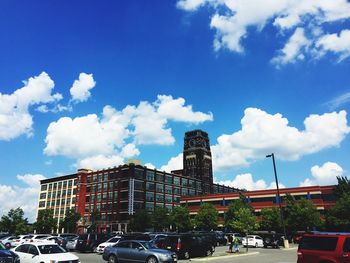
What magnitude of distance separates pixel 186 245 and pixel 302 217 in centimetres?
4121

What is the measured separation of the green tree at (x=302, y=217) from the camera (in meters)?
60.5

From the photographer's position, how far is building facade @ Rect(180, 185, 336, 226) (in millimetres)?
74312

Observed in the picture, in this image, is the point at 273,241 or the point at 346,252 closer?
the point at 346,252

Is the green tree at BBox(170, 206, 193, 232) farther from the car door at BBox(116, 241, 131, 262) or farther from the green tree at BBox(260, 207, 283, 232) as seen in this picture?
the car door at BBox(116, 241, 131, 262)

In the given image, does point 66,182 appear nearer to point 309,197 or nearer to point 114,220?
point 114,220

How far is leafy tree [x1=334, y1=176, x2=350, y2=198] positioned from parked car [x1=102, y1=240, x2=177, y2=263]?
196 ft

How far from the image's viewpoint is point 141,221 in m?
88.3

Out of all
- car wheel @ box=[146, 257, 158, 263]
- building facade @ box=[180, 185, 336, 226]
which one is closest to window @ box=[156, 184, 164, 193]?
building facade @ box=[180, 185, 336, 226]

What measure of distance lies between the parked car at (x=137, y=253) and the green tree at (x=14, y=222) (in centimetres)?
8437

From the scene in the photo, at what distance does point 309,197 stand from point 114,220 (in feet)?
179

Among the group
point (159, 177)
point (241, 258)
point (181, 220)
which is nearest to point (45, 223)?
point (159, 177)

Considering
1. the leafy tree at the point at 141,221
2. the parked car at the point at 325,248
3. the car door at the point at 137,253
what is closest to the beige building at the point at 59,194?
the leafy tree at the point at 141,221

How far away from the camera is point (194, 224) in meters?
80.8

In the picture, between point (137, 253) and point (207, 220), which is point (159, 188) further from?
point (137, 253)
